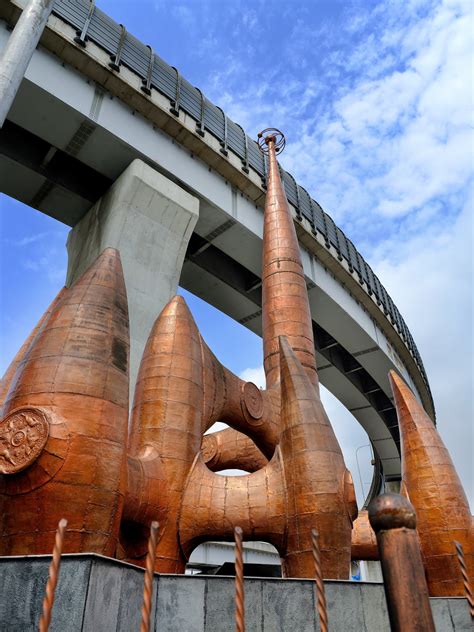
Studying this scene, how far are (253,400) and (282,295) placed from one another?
3855 millimetres

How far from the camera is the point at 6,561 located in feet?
12.7

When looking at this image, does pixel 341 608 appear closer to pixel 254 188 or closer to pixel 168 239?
pixel 168 239

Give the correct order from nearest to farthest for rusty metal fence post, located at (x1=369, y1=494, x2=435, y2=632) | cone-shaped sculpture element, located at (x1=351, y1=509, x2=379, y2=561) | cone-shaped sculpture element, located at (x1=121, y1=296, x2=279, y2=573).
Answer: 1. rusty metal fence post, located at (x1=369, y1=494, x2=435, y2=632)
2. cone-shaped sculpture element, located at (x1=121, y1=296, x2=279, y2=573)
3. cone-shaped sculpture element, located at (x1=351, y1=509, x2=379, y2=561)

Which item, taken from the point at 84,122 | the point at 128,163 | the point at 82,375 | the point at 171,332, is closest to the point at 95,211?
the point at 128,163

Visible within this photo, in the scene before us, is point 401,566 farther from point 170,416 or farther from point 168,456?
point 170,416

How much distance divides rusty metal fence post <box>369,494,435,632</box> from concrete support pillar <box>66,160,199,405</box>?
31.9 feet

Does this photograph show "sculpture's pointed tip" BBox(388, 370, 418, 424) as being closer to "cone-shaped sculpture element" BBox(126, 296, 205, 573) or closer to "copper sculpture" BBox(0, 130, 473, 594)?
"copper sculpture" BBox(0, 130, 473, 594)

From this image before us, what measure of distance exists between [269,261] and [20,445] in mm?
9934

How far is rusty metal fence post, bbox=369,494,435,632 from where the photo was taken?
96.0 inches

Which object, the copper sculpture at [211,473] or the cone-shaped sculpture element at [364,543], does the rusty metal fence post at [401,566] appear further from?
the cone-shaped sculpture element at [364,543]

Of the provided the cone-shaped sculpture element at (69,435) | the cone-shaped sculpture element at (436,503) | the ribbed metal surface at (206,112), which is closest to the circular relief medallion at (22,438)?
the cone-shaped sculpture element at (69,435)

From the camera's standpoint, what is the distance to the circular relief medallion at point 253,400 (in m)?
9.89

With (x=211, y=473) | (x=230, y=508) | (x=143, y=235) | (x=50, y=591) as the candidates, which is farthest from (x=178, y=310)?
(x=50, y=591)

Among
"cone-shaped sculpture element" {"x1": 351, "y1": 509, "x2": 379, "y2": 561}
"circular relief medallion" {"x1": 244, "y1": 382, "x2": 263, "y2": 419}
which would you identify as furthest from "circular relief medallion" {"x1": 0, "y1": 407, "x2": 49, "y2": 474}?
"cone-shaped sculpture element" {"x1": 351, "y1": 509, "x2": 379, "y2": 561}
